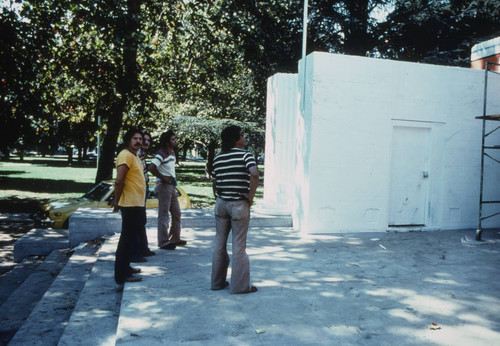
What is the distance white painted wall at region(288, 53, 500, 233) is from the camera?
325 inches

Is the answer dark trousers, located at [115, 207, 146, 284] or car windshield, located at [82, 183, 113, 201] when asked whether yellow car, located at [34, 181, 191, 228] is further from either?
dark trousers, located at [115, 207, 146, 284]

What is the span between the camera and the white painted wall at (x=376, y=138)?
8.27 metres

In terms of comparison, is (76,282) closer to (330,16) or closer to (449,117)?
(449,117)

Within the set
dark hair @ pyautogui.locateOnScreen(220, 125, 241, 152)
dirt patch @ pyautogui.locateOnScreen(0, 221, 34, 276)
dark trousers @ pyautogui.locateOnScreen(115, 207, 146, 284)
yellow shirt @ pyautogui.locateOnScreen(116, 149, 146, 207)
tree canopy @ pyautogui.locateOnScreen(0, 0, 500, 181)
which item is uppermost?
tree canopy @ pyautogui.locateOnScreen(0, 0, 500, 181)

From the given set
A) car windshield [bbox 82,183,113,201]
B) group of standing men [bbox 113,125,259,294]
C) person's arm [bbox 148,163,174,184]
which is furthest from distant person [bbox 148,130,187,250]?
car windshield [bbox 82,183,113,201]

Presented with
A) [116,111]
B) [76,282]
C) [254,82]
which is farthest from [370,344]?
[254,82]

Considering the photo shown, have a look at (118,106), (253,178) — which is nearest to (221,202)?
(253,178)

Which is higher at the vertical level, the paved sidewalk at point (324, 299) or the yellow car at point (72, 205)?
the yellow car at point (72, 205)

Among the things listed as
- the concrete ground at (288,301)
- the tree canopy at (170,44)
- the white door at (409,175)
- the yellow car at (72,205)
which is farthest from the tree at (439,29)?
the concrete ground at (288,301)

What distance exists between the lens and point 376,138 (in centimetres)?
856

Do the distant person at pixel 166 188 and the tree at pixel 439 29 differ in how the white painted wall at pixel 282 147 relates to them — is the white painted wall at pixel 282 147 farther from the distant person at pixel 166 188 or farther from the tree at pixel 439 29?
the tree at pixel 439 29

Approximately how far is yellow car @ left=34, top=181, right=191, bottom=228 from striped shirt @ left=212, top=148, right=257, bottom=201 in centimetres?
608

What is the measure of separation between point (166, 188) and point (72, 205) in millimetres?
4634

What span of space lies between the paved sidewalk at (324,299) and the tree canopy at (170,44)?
23.7 ft
